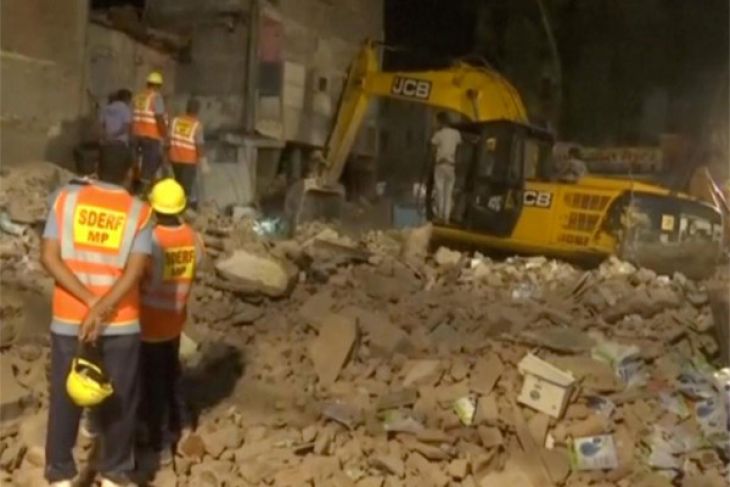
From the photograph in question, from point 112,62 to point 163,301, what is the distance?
7.37 meters

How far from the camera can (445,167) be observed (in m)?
11.4

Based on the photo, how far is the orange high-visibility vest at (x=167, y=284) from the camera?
5.23 m

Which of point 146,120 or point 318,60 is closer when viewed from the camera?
point 146,120

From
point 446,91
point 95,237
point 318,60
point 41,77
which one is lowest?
point 95,237

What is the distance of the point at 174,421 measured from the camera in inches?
224

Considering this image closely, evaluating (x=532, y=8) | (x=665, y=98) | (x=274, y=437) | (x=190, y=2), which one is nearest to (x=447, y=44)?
(x=532, y=8)

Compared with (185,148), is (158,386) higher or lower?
lower

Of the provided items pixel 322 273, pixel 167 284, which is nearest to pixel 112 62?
pixel 322 273

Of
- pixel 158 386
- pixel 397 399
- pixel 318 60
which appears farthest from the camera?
pixel 318 60

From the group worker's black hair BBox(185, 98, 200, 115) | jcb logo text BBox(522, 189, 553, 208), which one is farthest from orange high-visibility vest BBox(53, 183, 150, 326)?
worker's black hair BBox(185, 98, 200, 115)

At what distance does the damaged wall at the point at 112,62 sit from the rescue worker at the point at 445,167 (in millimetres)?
3555

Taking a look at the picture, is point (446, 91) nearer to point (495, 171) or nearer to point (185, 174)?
point (495, 171)

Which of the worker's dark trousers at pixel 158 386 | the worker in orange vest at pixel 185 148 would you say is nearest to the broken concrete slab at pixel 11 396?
the worker's dark trousers at pixel 158 386

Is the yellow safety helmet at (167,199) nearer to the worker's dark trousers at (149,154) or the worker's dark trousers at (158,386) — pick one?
the worker's dark trousers at (158,386)
